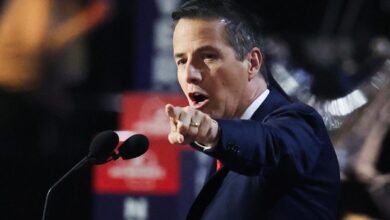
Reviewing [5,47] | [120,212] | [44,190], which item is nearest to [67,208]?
[44,190]

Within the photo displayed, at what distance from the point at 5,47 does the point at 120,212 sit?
1.01 meters

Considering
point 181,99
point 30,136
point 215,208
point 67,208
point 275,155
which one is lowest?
point 67,208

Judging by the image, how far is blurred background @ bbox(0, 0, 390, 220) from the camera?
157 inches

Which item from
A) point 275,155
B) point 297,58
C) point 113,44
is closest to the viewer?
point 275,155

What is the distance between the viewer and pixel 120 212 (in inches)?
173

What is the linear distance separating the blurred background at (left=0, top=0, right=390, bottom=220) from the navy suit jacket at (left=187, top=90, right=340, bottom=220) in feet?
7.78

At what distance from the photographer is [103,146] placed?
1549mm

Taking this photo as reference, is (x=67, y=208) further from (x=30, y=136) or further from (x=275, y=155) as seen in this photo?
(x=275, y=155)

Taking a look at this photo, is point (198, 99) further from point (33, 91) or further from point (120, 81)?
point (33, 91)

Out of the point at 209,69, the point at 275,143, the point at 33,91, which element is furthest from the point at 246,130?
the point at 33,91

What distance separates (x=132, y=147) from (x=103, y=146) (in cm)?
5

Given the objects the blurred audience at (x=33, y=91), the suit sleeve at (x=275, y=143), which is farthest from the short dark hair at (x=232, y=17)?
the blurred audience at (x=33, y=91)

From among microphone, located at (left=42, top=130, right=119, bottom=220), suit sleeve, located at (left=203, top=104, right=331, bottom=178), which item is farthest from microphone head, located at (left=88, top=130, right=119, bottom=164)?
suit sleeve, located at (left=203, top=104, right=331, bottom=178)

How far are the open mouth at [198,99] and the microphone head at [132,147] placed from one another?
6.9 inches
